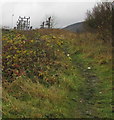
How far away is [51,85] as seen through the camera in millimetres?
6281

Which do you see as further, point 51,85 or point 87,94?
point 51,85

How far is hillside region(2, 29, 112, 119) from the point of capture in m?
4.66

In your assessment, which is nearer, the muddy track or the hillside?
the hillside

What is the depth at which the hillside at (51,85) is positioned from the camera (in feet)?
15.3

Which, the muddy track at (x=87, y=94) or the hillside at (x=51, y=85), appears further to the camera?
the muddy track at (x=87, y=94)

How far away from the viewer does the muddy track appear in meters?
4.86

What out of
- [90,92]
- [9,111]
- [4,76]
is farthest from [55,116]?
[4,76]

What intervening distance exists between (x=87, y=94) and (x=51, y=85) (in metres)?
1.11

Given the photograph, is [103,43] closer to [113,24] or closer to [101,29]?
[101,29]

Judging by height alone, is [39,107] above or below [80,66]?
below

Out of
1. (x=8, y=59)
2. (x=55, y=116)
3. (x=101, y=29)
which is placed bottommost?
(x=55, y=116)

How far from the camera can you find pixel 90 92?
20.3 ft

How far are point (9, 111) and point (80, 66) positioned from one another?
219 inches

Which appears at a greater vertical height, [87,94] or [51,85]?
[51,85]
